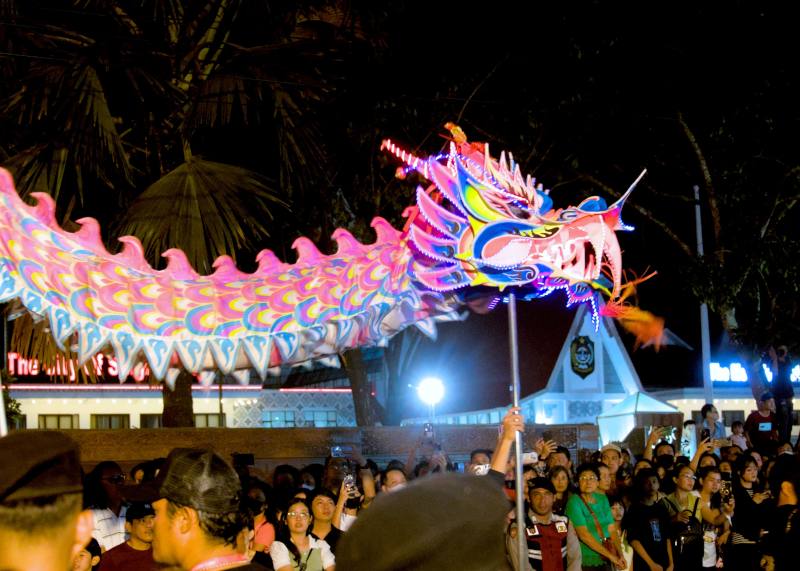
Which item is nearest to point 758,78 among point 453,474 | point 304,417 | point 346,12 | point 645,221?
point 645,221

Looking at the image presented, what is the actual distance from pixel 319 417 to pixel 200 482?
26402 mm

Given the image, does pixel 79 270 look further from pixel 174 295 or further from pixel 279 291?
pixel 279 291

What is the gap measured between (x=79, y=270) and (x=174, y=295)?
53cm

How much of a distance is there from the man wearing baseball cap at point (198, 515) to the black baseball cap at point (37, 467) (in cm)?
107

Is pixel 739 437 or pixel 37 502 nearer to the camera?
pixel 37 502

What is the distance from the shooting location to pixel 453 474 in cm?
180

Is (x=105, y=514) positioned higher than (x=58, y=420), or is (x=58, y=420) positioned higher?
(x=105, y=514)

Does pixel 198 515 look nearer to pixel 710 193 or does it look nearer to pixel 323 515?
pixel 323 515

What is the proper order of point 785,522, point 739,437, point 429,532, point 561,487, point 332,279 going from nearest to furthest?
point 429,532, point 332,279, point 785,522, point 561,487, point 739,437

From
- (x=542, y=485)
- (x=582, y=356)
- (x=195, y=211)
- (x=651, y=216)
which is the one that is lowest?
(x=542, y=485)

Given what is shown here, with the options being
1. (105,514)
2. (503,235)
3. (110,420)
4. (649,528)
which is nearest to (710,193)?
(649,528)

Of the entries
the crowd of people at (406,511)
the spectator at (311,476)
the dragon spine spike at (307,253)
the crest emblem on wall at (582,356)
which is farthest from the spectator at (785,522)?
the crest emblem on wall at (582,356)

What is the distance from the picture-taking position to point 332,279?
6539 mm

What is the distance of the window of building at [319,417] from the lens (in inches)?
1159
